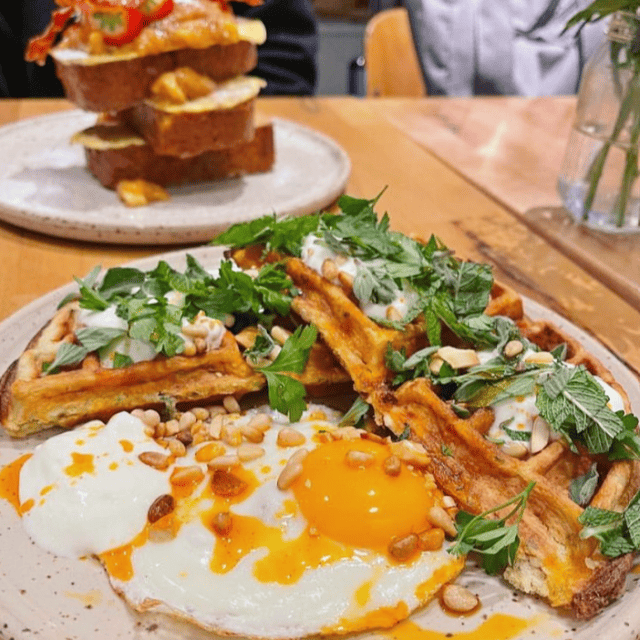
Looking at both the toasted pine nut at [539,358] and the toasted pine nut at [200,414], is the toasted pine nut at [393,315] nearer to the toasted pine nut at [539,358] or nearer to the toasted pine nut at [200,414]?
the toasted pine nut at [539,358]

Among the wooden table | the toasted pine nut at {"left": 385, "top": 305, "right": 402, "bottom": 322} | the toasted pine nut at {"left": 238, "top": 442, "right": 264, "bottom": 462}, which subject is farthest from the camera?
the wooden table

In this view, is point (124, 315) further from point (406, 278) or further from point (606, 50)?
point (606, 50)

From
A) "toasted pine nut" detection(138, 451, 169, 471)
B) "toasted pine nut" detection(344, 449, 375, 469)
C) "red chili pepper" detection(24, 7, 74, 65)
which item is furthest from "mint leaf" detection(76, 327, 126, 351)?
"red chili pepper" detection(24, 7, 74, 65)

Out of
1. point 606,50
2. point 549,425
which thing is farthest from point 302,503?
point 606,50

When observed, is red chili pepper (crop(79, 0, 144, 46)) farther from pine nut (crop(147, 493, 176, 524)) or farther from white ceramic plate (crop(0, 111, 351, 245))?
pine nut (crop(147, 493, 176, 524))

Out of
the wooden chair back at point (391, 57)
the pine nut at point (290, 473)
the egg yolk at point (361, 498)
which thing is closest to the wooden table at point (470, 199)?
the wooden chair back at point (391, 57)

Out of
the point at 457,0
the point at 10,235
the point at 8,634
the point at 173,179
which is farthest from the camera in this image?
the point at 457,0

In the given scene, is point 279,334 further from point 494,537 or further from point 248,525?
point 494,537
